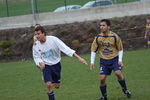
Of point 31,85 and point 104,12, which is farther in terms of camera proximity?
point 104,12

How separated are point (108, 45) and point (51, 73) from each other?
151 centimetres

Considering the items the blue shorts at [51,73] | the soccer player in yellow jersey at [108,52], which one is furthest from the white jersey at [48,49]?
the soccer player in yellow jersey at [108,52]

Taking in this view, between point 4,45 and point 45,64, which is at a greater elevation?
point 45,64

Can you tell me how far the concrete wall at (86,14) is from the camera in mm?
31047

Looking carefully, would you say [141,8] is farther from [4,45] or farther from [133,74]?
[133,74]

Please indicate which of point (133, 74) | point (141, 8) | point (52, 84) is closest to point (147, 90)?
point (52, 84)

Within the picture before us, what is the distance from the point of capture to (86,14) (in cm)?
3156

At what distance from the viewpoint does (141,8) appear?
1220 inches

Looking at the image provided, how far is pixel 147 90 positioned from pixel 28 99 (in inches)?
122

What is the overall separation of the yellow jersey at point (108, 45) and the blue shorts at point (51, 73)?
1029mm

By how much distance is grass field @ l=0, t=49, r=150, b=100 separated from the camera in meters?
11.9

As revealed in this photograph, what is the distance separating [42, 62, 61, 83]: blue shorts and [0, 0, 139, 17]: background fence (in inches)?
952

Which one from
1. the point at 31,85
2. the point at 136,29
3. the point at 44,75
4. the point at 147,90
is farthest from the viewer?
the point at 136,29

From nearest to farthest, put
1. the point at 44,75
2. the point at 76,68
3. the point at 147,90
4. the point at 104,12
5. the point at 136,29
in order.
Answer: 1. the point at 44,75
2. the point at 147,90
3. the point at 76,68
4. the point at 136,29
5. the point at 104,12
